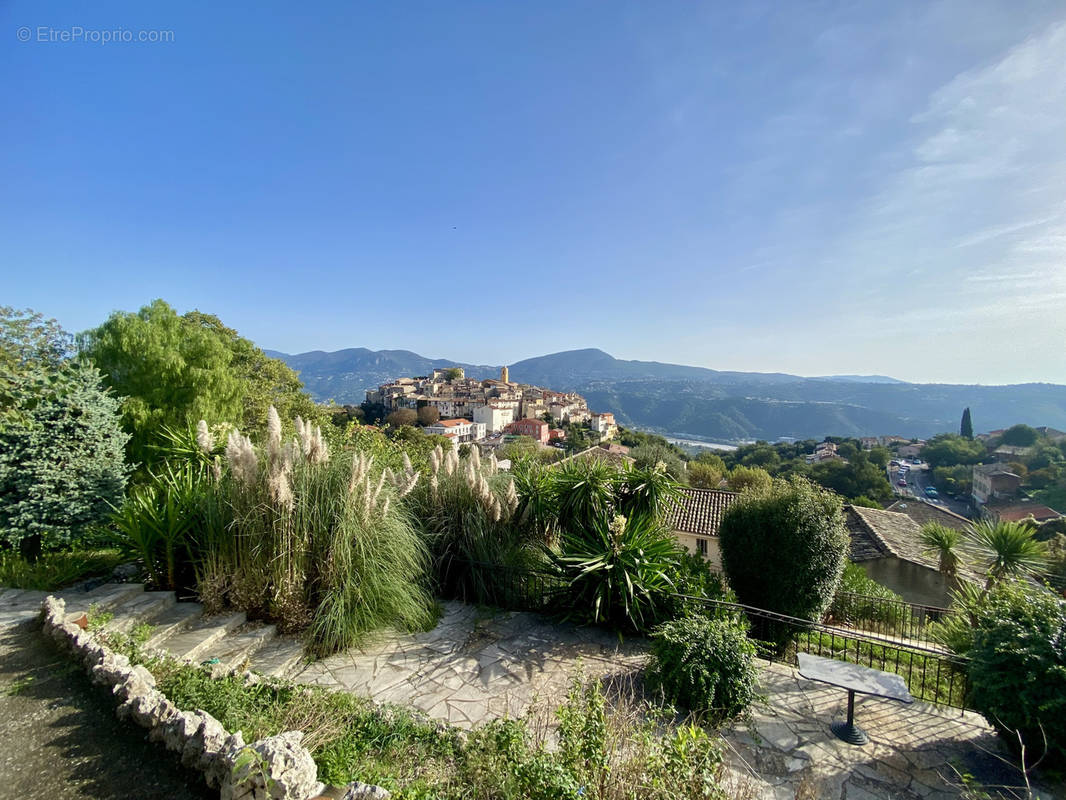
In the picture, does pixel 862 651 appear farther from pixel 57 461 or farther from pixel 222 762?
pixel 57 461

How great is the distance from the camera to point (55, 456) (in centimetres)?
505

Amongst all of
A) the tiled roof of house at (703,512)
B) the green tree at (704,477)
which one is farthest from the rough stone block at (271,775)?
the green tree at (704,477)

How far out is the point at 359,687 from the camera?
395 centimetres

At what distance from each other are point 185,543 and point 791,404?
200 meters

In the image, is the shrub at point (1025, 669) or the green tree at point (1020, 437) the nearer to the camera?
the shrub at point (1025, 669)

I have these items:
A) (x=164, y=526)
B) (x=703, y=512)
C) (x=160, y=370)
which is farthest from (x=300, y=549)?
(x=703, y=512)

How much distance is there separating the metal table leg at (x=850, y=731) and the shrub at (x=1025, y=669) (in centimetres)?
87

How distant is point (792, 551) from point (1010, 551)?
652 cm

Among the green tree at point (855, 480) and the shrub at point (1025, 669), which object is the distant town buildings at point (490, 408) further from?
the shrub at point (1025, 669)

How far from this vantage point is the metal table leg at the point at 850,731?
12.3 ft

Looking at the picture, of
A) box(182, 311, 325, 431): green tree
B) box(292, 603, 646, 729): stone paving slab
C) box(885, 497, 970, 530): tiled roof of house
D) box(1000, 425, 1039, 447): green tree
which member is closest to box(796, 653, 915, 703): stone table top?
box(292, 603, 646, 729): stone paving slab

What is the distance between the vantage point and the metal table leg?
12.3ft

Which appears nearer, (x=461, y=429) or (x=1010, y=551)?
(x=1010, y=551)

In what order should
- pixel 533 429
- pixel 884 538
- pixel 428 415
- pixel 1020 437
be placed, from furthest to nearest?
pixel 428 415
pixel 533 429
pixel 1020 437
pixel 884 538
